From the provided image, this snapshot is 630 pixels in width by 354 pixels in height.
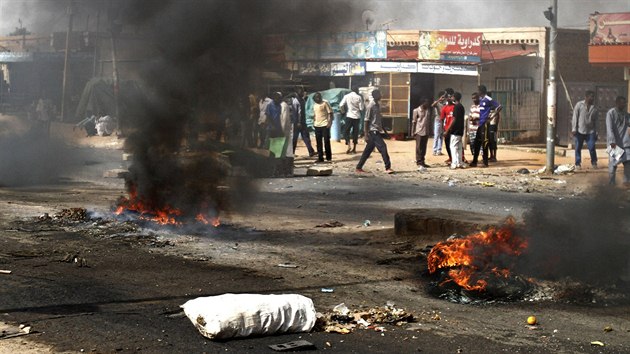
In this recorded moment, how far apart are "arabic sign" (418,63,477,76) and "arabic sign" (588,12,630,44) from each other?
3637mm

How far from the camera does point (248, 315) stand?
6.06m

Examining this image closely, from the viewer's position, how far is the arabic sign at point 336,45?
1196 cm

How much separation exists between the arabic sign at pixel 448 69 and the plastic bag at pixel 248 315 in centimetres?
2004

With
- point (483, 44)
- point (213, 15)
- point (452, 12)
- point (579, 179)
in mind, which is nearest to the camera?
point (213, 15)

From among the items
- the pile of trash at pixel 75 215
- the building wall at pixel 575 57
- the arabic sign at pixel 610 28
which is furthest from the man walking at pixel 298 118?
the pile of trash at pixel 75 215

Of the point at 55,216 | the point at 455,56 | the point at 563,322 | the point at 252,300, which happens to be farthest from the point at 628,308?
the point at 455,56

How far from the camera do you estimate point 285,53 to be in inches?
464

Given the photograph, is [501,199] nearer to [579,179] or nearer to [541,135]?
[579,179]

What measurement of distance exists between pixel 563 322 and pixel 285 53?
20.2 ft

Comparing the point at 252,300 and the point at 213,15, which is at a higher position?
the point at 213,15

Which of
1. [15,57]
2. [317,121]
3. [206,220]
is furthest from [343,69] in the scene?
[206,220]

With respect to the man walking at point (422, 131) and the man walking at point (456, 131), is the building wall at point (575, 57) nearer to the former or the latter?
the man walking at point (422, 131)

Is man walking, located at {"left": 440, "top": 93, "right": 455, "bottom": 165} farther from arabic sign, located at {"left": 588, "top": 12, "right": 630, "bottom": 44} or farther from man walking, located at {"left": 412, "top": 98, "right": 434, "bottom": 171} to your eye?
arabic sign, located at {"left": 588, "top": 12, "right": 630, "bottom": 44}

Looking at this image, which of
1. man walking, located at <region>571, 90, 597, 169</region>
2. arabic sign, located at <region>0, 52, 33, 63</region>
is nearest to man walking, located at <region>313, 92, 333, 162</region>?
man walking, located at <region>571, 90, 597, 169</region>
